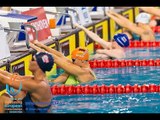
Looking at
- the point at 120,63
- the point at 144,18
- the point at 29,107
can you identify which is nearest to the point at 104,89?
the point at 29,107

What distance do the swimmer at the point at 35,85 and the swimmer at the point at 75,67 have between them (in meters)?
1.61

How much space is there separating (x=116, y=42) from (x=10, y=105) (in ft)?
13.0

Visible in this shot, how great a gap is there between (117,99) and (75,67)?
81 centimetres

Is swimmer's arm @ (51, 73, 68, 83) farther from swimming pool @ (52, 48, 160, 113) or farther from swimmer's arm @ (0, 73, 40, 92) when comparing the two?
swimmer's arm @ (0, 73, 40, 92)

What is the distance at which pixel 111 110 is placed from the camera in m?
8.77

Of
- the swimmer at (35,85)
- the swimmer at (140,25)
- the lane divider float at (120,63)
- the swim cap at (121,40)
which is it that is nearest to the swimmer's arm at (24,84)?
the swimmer at (35,85)

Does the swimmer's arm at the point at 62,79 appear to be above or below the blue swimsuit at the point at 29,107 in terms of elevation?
below

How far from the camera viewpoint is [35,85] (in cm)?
812

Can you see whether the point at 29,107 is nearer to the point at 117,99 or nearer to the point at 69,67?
the point at 117,99

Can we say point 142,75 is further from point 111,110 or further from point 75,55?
point 111,110

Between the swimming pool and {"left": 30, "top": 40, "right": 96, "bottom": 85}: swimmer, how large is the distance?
0.16 meters

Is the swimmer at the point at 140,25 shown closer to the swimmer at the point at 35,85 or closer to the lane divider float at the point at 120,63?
the lane divider float at the point at 120,63

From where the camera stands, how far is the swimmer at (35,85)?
26.5ft

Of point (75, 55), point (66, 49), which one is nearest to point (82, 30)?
point (66, 49)
